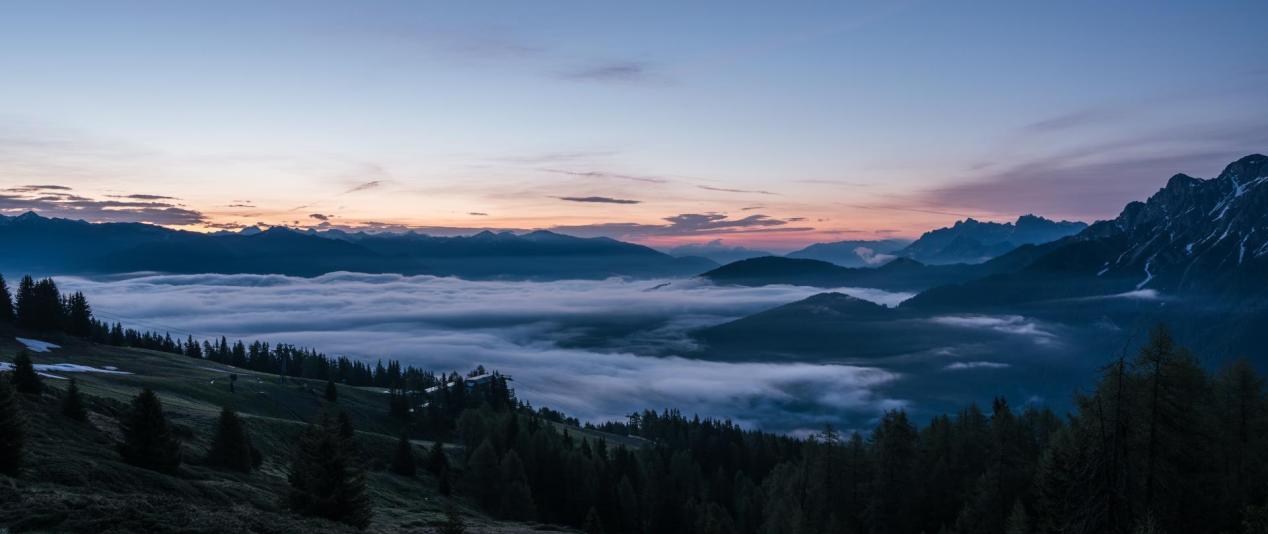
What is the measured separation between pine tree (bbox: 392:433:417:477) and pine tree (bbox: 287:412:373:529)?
49.8 m

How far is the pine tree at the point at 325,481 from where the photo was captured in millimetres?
36469

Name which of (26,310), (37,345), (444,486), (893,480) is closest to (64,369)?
(37,345)

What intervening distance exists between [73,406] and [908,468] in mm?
62652

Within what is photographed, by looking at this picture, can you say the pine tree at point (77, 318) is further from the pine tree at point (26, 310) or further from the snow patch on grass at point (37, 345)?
the snow patch on grass at point (37, 345)

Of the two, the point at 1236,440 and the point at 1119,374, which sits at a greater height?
the point at 1119,374

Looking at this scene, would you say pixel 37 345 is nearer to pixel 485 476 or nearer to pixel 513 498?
pixel 485 476

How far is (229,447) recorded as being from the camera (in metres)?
53.2

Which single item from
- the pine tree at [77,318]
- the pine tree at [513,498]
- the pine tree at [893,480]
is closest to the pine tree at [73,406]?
the pine tree at [513,498]

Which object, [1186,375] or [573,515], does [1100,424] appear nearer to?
[1186,375]

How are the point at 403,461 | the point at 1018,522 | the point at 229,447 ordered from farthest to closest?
the point at 403,461
the point at 229,447
the point at 1018,522

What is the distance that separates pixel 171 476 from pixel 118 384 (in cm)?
6272

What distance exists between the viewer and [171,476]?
4169 cm

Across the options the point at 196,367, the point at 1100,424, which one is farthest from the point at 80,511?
the point at 196,367

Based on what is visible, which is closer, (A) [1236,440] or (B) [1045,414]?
(A) [1236,440]
